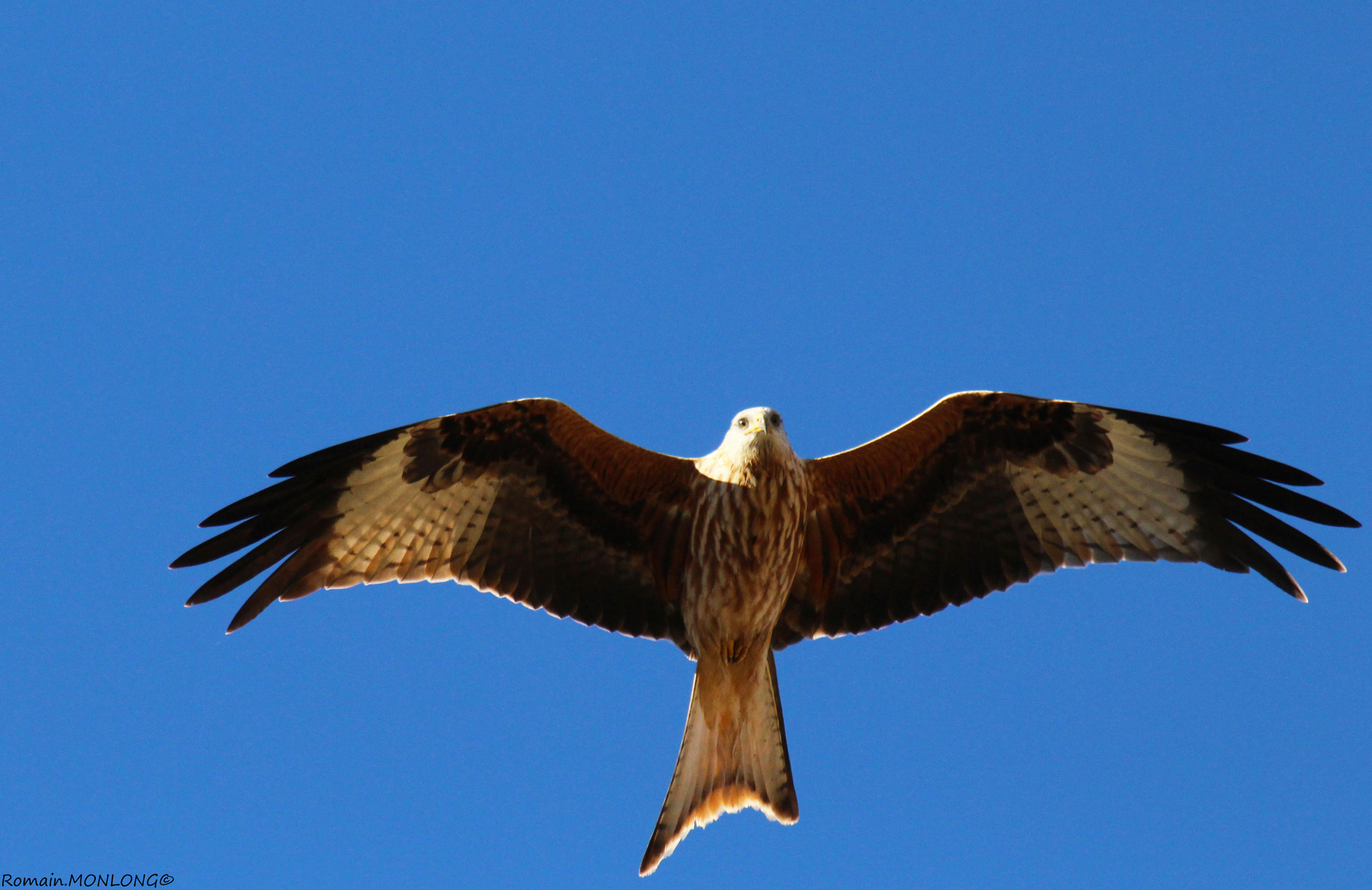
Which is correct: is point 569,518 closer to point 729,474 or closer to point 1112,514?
point 729,474

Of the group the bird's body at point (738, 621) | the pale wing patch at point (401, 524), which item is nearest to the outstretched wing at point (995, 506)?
the bird's body at point (738, 621)

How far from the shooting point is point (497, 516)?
25.4 feet

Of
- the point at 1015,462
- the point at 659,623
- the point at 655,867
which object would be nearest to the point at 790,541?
the point at 659,623

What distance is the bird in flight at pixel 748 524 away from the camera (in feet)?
24.3

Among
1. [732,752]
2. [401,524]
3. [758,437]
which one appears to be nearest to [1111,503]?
[758,437]

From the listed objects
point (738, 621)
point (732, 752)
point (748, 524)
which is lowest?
point (732, 752)

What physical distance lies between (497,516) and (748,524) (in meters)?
1.70

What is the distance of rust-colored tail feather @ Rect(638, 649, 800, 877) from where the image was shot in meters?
7.43

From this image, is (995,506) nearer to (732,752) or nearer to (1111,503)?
(1111,503)

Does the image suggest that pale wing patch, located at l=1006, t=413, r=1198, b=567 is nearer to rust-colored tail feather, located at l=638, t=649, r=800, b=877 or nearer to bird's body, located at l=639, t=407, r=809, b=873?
bird's body, located at l=639, t=407, r=809, b=873

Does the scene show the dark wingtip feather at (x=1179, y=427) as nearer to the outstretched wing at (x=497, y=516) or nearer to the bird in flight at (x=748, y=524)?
the bird in flight at (x=748, y=524)

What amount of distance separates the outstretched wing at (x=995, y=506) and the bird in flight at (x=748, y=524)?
13mm

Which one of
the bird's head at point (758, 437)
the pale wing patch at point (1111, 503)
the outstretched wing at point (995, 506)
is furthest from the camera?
the pale wing patch at point (1111, 503)

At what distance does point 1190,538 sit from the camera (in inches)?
302
